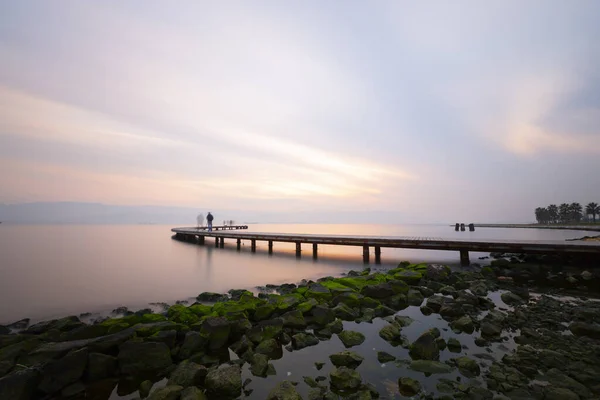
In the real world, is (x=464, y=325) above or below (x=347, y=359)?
above

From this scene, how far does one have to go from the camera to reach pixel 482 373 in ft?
20.9

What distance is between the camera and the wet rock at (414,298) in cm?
1217

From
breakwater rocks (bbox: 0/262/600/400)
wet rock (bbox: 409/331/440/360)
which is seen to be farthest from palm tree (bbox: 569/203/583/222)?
wet rock (bbox: 409/331/440/360)

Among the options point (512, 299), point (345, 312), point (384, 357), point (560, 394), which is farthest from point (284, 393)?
point (512, 299)

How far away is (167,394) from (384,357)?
523 cm

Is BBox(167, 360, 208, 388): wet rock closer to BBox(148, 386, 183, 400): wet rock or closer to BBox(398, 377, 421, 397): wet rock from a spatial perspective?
BBox(148, 386, 183, 400): wet rock

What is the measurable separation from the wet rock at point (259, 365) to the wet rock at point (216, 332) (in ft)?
4.17

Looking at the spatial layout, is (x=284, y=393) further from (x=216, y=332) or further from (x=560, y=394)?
(x=560, y=394)

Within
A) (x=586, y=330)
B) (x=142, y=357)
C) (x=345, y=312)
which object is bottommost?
(x=345, y=312)

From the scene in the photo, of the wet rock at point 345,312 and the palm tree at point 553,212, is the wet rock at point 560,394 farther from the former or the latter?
the palm tree at point 553,212

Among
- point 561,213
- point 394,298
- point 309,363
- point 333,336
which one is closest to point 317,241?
point 394,298

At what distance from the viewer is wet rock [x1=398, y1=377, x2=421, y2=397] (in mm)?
5752

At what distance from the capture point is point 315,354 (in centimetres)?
775

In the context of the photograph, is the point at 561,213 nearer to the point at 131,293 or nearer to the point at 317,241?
the point at 317,241
